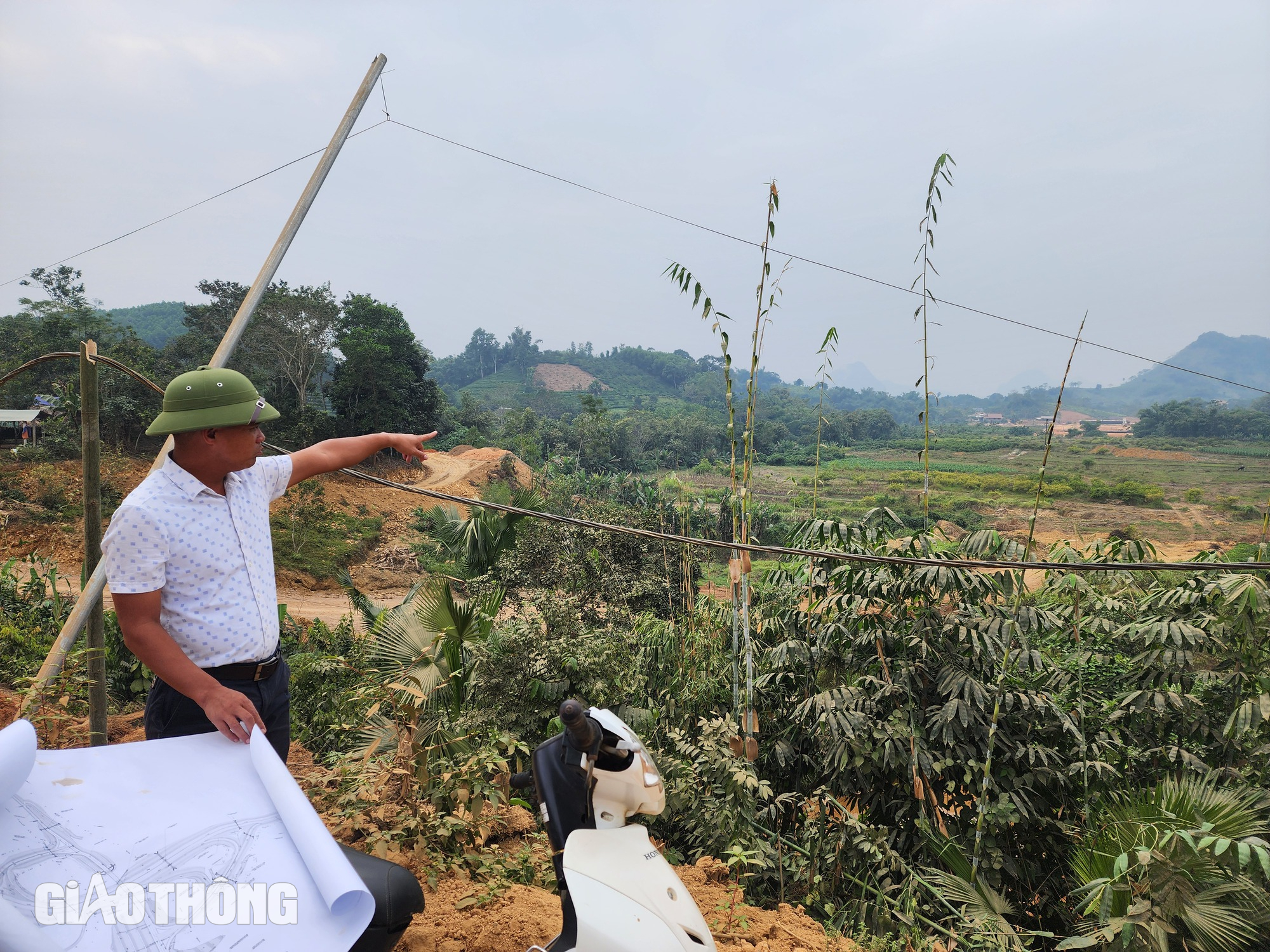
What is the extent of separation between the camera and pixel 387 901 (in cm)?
117

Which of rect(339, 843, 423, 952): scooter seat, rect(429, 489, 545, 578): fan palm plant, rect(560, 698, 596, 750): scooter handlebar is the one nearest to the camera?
rect(339, 843, 423, 952): scooter seat

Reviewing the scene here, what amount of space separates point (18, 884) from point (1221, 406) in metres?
63.0

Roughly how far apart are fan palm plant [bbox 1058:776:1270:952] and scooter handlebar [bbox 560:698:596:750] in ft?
6.82

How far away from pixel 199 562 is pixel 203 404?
1.06ft

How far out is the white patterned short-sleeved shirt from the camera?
55.4 inches

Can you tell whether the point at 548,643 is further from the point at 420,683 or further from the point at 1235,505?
the point at 1235,505

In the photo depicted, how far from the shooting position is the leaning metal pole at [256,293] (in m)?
2.82

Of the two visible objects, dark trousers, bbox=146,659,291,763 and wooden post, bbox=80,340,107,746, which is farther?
wooden post, bbox=80,340,107,746

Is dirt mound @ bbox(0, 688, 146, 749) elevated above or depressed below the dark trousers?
below

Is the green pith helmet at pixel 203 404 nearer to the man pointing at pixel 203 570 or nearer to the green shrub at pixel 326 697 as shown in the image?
the man pointing at pixel 203 570

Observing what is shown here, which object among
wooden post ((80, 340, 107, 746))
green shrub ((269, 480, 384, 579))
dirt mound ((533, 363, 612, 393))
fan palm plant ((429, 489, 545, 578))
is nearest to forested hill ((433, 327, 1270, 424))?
dirt mound ((533, 363, 612, 393))


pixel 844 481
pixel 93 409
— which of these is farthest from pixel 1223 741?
pixel 844 481

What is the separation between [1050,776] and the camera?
135 inches

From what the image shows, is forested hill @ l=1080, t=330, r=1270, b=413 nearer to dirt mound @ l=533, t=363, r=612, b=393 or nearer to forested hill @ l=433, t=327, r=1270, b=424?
forested hill @ l=433, t=327, r=1270, b=424
